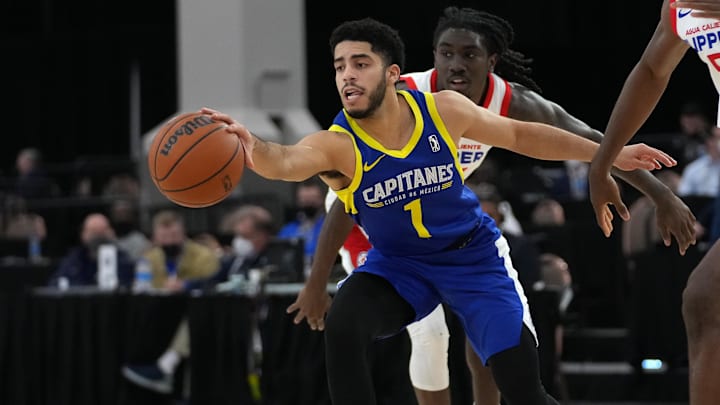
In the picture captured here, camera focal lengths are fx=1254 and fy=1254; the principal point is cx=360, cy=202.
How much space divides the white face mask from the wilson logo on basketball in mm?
6327

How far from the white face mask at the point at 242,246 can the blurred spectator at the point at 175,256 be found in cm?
27

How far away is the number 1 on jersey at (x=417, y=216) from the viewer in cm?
496

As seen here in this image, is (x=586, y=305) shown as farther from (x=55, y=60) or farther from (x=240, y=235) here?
(x=55, y=60)

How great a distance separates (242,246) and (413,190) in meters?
6.76

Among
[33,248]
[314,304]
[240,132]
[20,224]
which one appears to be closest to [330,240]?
[314,304]

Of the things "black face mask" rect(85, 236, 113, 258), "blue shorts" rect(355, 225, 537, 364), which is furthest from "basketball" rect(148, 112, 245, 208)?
"black face mask" rect(85, 236, 113, 258)

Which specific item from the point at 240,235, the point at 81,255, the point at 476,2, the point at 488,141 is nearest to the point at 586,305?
the point at 240,235

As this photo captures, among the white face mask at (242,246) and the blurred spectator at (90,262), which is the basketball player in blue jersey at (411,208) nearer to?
the white face mask at (242,246)

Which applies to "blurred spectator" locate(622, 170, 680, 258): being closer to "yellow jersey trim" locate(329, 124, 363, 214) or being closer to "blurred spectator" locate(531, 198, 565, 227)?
"blurred spectator" locate(531, 198, 565, 227)

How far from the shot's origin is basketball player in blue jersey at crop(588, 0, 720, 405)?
4.00 metres

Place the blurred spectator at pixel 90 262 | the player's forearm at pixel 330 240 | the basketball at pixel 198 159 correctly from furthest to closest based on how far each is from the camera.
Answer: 1. the blurred spectator at pixel 90 262
2. the player's forearm at pixel 330 240
3. the basketball at pixel 198 159

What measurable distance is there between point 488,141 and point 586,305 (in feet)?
22.5

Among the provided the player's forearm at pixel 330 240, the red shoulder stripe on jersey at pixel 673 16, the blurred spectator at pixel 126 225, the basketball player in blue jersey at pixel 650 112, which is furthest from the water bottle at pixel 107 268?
the red shoulder stripe on jersey at pixel 673 16

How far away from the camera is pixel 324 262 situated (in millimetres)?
5539
